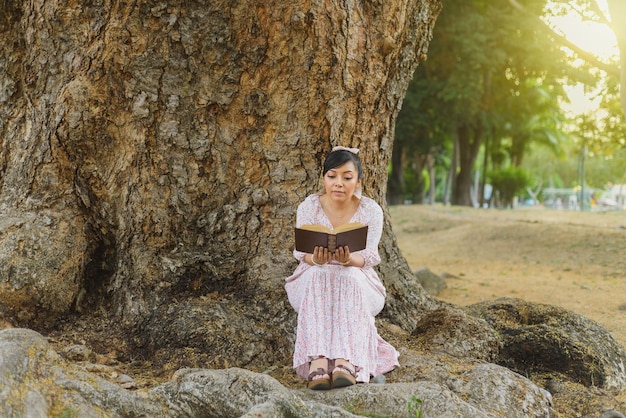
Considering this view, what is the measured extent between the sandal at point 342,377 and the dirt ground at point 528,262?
3.65 metres

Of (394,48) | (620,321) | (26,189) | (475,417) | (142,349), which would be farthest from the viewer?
(620,321)

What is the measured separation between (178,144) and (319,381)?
2117mm

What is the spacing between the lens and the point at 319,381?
400 centimetres

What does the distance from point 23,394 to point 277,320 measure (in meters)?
2.01

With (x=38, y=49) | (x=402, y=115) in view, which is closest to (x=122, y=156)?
(x=38, y=49)

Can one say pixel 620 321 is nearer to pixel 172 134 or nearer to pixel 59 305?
pixel 172 134

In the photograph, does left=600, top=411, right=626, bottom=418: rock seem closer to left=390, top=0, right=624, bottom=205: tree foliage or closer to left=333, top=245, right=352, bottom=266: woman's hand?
left=333, top=245, right=352, bottom=266: woman's hand

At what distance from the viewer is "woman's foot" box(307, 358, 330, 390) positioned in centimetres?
399

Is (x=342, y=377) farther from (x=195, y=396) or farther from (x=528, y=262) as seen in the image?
(x=528, y=262)

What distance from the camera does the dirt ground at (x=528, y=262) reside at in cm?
908

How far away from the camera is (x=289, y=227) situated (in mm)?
5230

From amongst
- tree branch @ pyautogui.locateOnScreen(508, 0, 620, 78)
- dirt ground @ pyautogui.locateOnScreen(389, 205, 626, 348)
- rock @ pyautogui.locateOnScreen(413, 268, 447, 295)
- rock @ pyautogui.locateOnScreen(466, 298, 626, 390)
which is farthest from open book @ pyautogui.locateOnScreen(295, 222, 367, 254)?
tree branch @ pyautogui.locateOnScreen(508, 0, 620, 78)

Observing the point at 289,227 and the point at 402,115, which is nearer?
the point at 289,227

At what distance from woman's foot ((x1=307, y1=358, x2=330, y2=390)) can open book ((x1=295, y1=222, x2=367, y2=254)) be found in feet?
2.15
